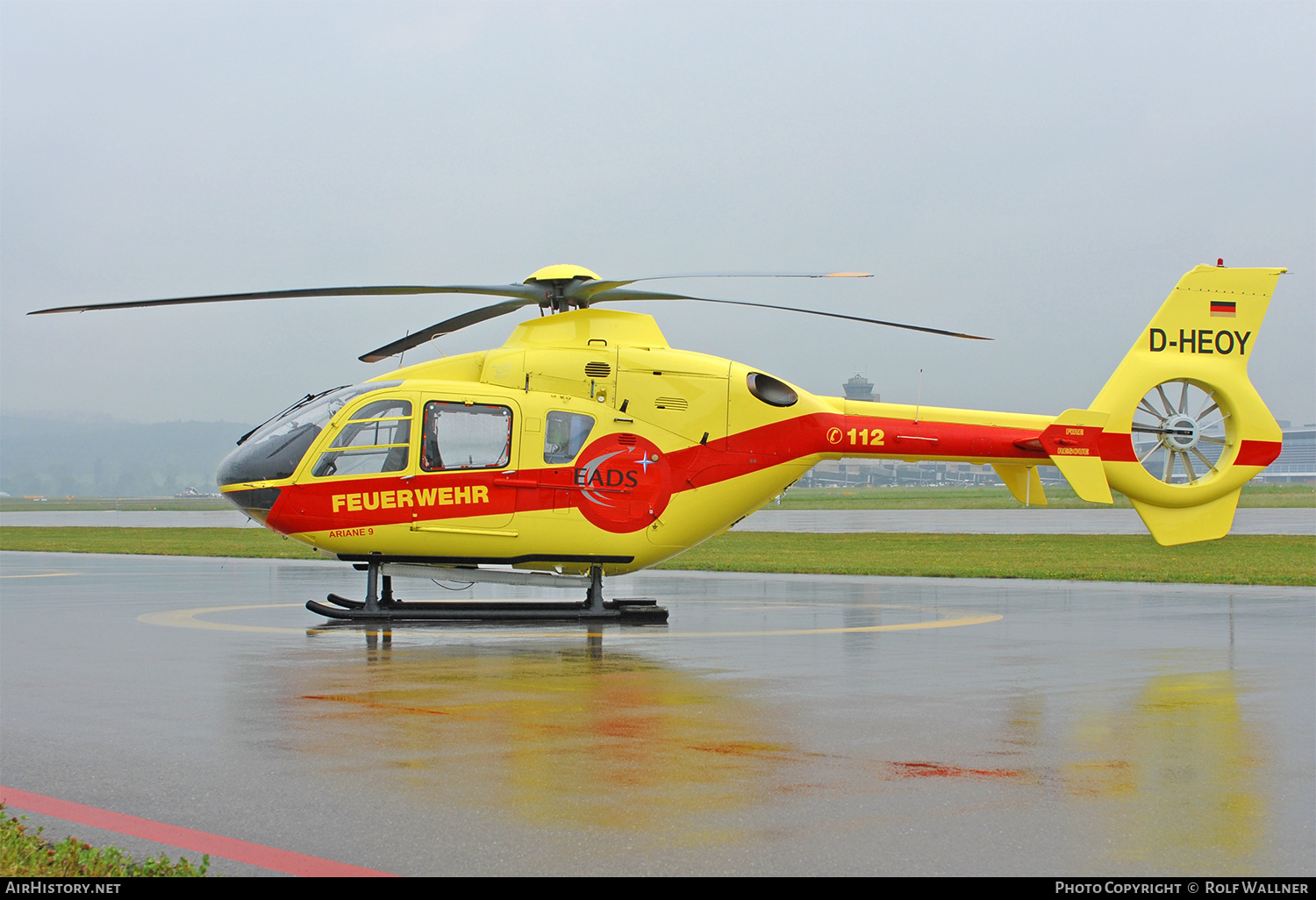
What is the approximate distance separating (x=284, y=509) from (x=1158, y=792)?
10.8m

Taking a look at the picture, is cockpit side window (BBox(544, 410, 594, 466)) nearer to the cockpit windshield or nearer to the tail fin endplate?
the cockpit windshield

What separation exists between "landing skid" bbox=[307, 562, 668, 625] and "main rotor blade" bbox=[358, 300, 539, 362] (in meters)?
3.12

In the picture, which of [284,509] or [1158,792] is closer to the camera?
[1158,792]

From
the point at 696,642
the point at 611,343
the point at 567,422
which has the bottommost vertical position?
the point at 696,642

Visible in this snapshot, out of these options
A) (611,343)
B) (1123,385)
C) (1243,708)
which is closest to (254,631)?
(611,343)

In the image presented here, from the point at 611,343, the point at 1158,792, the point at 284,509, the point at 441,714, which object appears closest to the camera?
the point at 1158,792

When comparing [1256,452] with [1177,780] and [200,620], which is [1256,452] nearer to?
[1177,780]

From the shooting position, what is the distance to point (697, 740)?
23.8 feet

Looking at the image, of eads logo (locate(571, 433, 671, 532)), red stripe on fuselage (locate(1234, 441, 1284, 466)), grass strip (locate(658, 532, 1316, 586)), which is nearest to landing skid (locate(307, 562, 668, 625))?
eads logo (locate(571, 433, 671, 532))

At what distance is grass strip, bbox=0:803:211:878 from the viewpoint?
174 inches

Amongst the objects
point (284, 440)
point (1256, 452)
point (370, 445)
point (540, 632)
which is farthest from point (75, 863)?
point (1256, 452)
